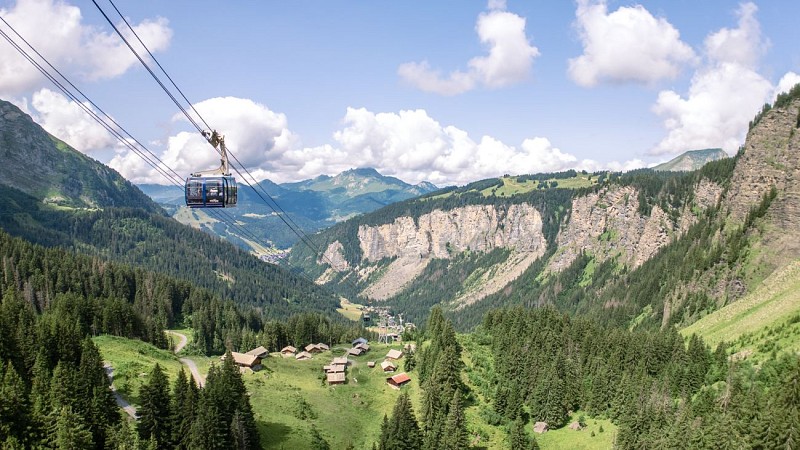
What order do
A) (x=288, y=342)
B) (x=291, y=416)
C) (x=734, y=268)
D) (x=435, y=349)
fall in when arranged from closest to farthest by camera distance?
(x=291, y=416) < (x=435, y=349) < (x=288, y=342) < (x=734, y=268)

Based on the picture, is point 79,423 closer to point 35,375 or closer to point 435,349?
point 35,375

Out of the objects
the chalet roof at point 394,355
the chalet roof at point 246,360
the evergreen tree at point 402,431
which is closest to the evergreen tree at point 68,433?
the evergreen tree at point 402,431

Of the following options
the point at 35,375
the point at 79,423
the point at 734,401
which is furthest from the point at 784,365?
the point at 35,375

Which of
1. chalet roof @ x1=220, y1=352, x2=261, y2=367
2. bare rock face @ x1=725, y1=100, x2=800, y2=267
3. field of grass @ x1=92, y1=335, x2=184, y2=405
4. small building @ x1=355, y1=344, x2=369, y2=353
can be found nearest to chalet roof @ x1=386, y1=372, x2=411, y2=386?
chalet roof @ x1=220, y1=352, x2=261, y2=367

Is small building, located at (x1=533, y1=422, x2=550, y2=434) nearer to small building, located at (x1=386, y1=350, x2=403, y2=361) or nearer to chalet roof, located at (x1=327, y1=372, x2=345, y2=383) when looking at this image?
chalet roof, located at (x1=327, y1=372, x2=345, y2=383)

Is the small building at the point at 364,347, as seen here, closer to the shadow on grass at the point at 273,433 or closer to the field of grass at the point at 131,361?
the field of grass at the point at 131,361

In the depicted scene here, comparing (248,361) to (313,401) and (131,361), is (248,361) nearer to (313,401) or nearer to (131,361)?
(313,401)

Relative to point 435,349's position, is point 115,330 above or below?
above
